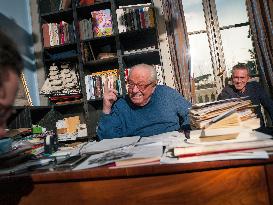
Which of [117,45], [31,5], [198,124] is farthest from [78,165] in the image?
[31,5]

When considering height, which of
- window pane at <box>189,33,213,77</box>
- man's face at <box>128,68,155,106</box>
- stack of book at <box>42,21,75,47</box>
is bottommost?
man's face at <box>128,68,155,106</box>

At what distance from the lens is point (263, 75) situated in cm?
351

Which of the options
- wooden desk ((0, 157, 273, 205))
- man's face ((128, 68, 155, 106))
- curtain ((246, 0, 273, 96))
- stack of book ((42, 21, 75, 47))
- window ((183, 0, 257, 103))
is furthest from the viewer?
window ((183, 0, 257, 103))

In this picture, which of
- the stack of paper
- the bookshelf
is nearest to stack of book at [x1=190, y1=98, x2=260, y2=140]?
the stack of paper

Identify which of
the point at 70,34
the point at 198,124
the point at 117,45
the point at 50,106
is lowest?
the point at 198,124

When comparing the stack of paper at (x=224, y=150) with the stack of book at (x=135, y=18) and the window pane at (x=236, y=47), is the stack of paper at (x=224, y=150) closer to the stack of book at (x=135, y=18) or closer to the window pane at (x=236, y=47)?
the stack of book at (x=135, y=18)

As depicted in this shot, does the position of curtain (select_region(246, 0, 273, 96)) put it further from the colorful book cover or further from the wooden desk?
the wooden desk

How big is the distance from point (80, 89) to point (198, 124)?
2569 mm

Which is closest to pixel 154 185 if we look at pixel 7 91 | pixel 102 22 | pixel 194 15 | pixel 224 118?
pixel 224 118

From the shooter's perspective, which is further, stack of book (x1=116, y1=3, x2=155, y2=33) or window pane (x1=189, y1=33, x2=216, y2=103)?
window pane (x1=189, y1=33, x2=216, y2=103)

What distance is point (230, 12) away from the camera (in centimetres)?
385

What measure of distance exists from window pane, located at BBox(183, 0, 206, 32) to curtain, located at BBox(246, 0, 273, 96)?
0.61m

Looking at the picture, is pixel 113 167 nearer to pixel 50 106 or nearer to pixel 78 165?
pixel 78 165

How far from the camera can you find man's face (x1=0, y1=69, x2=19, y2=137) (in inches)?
24.0
